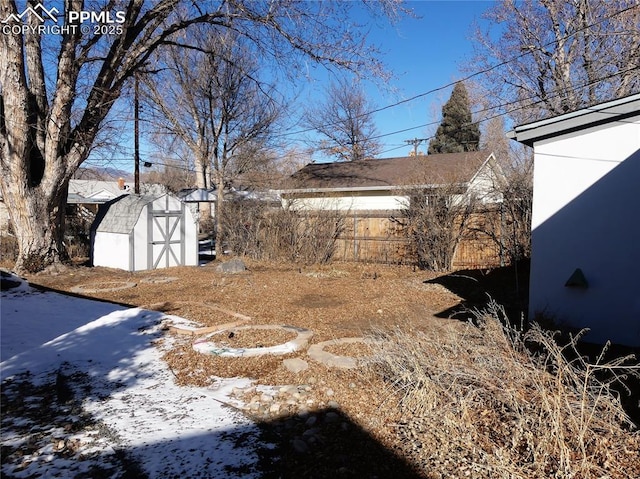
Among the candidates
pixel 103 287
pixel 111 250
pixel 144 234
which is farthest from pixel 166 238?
pixel 103 287

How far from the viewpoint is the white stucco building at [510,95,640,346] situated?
5492mm

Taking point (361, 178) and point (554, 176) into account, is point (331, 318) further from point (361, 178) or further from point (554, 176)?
point (361, 178)

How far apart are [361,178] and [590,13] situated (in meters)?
9.83

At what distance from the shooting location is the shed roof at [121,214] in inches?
469

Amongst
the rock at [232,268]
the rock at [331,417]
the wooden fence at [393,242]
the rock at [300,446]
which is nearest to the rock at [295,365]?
the rock at [331,417]

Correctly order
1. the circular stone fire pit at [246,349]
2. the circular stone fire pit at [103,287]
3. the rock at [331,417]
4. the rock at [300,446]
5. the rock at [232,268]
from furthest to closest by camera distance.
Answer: the rock at [232,268] → the circular stone fire pit at [103,287] → the circular stone fire pit at [246,349] → the rock at [331,417] → the rock at [300,446]

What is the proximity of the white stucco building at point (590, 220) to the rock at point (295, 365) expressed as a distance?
3.76 metres

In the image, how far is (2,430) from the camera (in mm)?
3201

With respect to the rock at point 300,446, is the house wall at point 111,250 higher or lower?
higher

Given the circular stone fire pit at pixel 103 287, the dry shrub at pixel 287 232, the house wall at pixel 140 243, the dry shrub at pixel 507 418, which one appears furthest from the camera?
the dry shrub at pixel 287 232

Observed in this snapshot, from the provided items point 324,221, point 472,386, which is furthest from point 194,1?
point 472,386

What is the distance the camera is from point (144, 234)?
39.8ft

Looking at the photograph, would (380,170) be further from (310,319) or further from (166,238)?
(310,319)

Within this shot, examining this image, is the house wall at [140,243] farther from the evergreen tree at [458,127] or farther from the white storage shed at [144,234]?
the evergreen tree at [458,127]
